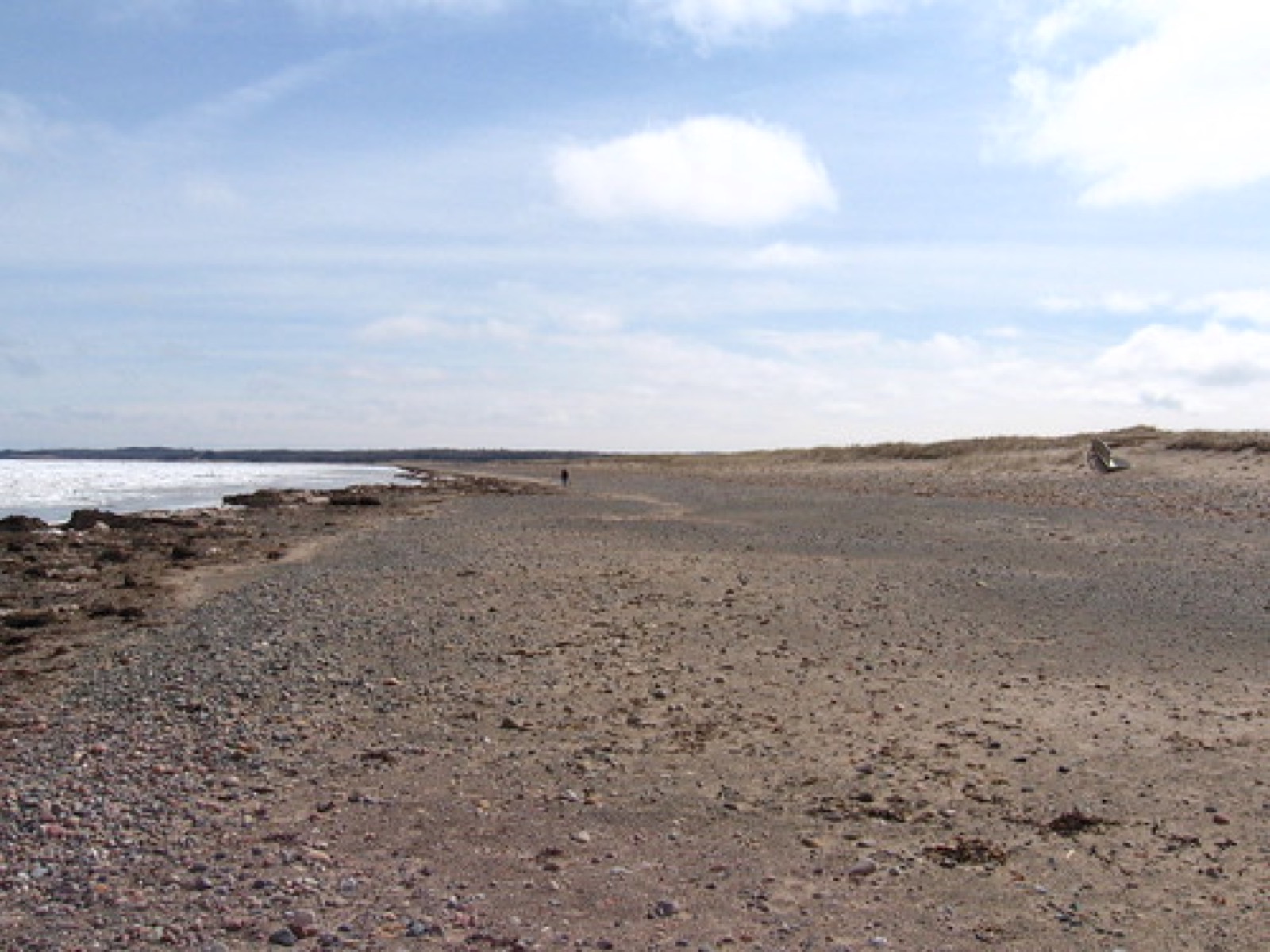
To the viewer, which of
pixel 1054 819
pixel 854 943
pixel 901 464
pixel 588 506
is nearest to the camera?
pixel 854 943

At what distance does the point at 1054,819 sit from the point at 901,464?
48111 millimetres

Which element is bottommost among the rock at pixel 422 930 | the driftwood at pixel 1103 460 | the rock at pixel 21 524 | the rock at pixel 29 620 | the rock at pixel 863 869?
the rock at pixel 422 930

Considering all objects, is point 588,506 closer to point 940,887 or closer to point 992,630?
point 992,630

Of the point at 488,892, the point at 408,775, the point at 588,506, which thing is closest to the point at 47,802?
the point at 408,775

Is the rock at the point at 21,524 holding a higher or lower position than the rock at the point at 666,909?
higher

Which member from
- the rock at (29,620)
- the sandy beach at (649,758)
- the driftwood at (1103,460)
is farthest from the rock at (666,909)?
the driftwood at (1103,460)

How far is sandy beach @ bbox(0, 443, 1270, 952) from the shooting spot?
4.85m

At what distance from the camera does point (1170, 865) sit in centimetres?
525

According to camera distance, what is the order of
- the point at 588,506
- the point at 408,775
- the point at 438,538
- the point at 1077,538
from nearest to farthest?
the point at 408,775 < the point at 1077,538 < the point at 438,538 < the point at 588,506

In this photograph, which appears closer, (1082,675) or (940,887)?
(940,887)

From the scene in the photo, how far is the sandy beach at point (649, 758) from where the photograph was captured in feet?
15.9

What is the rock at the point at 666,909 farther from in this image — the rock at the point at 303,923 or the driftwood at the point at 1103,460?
the driftwood at the point at 1103,460

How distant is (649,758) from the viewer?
7145mm

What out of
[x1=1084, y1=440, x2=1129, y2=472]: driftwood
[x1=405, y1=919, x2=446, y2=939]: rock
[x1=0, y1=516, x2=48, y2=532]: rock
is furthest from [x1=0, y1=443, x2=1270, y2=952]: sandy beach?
[x1=1084, y1=440, x2=1129, y2=472]: driftwood
